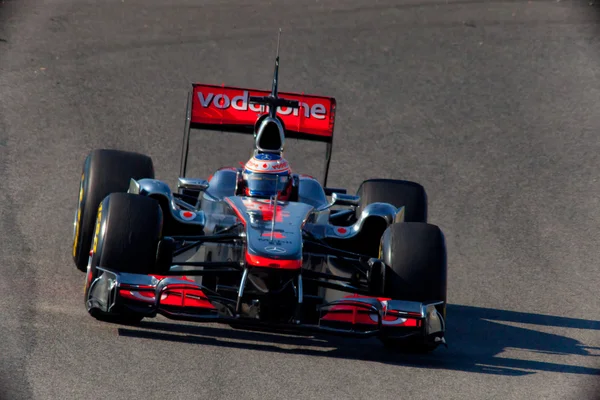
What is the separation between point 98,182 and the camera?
462 inches

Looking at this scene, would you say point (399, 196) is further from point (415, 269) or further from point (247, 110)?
point (415, 269)

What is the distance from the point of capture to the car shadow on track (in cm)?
1001

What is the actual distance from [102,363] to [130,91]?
857cm

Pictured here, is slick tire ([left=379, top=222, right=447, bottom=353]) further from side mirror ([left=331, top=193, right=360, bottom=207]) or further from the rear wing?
the rear wing

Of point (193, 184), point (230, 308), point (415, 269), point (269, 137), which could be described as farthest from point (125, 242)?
point (415, 269)

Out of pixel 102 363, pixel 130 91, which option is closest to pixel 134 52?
pixel 130 91

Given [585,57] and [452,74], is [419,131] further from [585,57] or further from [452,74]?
[585,57]

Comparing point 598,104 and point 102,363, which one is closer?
point 102,363

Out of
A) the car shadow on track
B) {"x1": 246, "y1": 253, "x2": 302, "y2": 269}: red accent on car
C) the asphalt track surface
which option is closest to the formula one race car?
{"x1": 246, "y1": 253, "x2": 302, "y2": 269}: red accent on car

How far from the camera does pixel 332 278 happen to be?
1038 centimetres

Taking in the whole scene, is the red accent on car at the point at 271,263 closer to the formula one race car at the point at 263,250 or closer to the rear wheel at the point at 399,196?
the formula one race car at the point at 263,250

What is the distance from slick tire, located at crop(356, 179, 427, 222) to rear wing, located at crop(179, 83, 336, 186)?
0.55 metres

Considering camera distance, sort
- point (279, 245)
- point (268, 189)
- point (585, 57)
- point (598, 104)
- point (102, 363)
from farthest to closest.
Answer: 1. point (585, 57)
2. point (598, 104)
3. point (268, 189)
4. point (279, 245)
5. point (102, 363)

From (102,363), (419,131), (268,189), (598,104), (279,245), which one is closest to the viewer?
(102,363)
